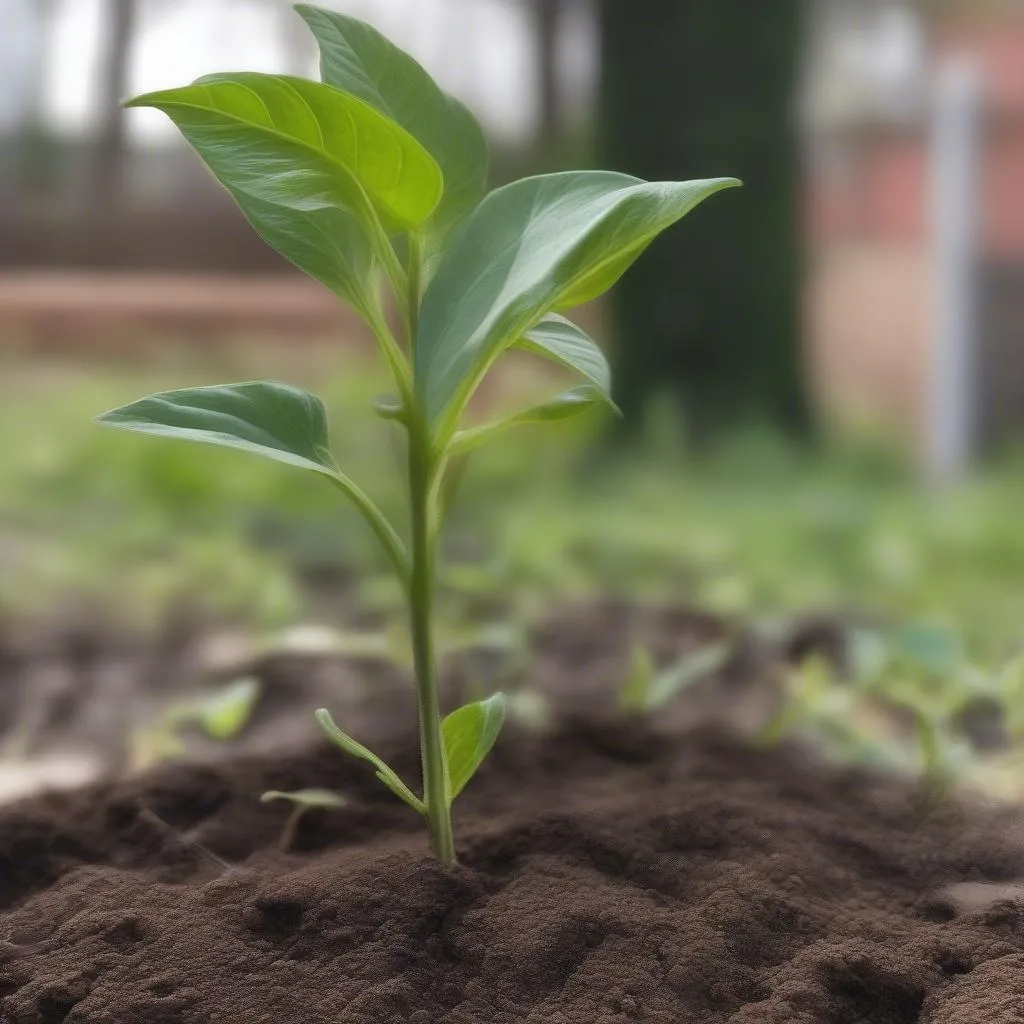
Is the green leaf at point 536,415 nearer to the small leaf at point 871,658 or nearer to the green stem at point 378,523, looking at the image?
the green stem at point 378,523

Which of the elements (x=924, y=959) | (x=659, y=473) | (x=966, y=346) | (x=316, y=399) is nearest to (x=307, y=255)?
(x=316, y=399)

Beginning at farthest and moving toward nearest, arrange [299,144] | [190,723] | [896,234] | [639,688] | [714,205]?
[896,234]
[714,205]
[190,723]
[639,688]
[299,144]

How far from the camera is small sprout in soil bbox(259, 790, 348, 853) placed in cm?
78

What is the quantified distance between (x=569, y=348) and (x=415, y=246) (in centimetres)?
10

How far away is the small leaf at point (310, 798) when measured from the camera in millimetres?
769

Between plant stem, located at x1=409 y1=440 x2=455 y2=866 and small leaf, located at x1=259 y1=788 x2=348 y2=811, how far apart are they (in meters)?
0.12

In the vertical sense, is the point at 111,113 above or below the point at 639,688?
above

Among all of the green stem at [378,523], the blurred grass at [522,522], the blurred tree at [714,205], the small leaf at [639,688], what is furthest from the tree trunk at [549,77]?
the green stem at [378,523]

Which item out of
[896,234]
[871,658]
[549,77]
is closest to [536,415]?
[871,658]

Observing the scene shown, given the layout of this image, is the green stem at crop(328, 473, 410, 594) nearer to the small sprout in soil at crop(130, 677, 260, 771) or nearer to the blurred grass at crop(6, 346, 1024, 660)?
the small sprout in soil at crop(130, 677, 260, 771)

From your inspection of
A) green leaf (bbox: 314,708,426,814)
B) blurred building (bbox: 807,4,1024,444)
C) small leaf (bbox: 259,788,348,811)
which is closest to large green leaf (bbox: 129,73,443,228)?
green leaf (bbox: 314,708,426,814)

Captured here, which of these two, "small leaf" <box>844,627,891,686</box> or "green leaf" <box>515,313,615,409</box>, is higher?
"green leaf" <box>515,313,615,409</box>

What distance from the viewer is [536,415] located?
2.16ft

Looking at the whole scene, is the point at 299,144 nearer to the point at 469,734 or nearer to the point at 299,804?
the point at 469,734
